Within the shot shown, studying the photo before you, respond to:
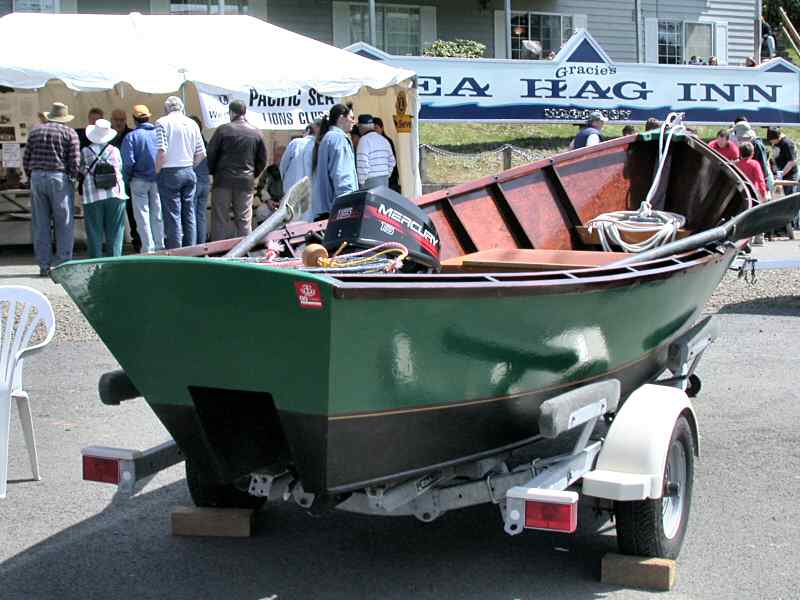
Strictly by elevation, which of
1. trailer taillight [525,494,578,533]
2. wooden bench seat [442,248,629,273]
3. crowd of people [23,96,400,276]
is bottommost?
trailer taillight [525,494,578,533]

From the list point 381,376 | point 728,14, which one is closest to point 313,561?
point 381,376

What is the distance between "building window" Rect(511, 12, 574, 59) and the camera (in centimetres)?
2500

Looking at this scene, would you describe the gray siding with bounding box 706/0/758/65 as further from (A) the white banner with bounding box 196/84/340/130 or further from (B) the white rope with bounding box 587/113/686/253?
(B) the white rope with bounding box 587/113/686/253

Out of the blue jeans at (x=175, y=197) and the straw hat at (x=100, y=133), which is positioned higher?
the straw hat at (x=100, y=133)

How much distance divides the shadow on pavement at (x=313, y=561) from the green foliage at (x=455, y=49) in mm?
17499

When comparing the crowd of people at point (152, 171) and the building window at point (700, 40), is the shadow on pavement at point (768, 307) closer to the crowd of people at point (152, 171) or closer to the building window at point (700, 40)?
the crowd of people at point (152, 171)

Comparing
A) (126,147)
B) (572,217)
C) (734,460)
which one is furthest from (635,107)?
(734,460)

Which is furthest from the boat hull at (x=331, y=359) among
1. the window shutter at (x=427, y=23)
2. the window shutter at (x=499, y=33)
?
the window shutter at (x=499, y=33)

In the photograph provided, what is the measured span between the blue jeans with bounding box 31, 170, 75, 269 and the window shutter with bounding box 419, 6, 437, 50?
13.1 m

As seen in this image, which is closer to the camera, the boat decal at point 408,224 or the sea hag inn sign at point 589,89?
the boat decal at point 408,224

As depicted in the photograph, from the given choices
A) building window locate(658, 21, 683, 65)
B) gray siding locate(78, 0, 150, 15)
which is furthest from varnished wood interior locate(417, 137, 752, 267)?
building window locate(658, 21, 683, 65)

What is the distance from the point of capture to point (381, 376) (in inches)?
152

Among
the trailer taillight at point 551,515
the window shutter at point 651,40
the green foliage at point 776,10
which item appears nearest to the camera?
the trailer taillight at point 551,515

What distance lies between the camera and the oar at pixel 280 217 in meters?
5.24
